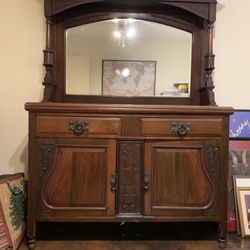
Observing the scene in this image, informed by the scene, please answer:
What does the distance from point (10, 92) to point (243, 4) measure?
1.67 metres

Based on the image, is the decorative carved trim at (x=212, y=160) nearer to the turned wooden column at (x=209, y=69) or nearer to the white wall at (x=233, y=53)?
the turned wooden column at (x=209, y=69)

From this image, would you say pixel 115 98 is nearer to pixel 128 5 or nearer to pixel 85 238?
pixel 128 5

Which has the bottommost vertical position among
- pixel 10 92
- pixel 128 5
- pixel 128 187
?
pixel 128 187

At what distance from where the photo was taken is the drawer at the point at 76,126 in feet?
4.58

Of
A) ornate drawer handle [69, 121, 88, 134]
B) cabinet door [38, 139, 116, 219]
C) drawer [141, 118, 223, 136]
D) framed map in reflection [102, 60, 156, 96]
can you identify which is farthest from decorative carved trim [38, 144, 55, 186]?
framed map in reflection [102, 60, 156, 96]

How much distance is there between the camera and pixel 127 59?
181 centimetres

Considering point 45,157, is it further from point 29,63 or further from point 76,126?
point 29,63

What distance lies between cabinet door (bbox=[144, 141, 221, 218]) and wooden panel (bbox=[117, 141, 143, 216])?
41mm

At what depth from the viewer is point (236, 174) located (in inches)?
69.3

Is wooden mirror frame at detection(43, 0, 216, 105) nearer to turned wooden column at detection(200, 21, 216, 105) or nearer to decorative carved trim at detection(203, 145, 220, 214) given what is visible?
turned wooden column at detection(200, 21, 216, 105)

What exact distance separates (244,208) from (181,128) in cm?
69

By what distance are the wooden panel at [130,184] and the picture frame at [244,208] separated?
655 millimetres

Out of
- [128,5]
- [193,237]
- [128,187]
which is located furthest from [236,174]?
[128,5]

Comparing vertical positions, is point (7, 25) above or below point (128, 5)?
below
